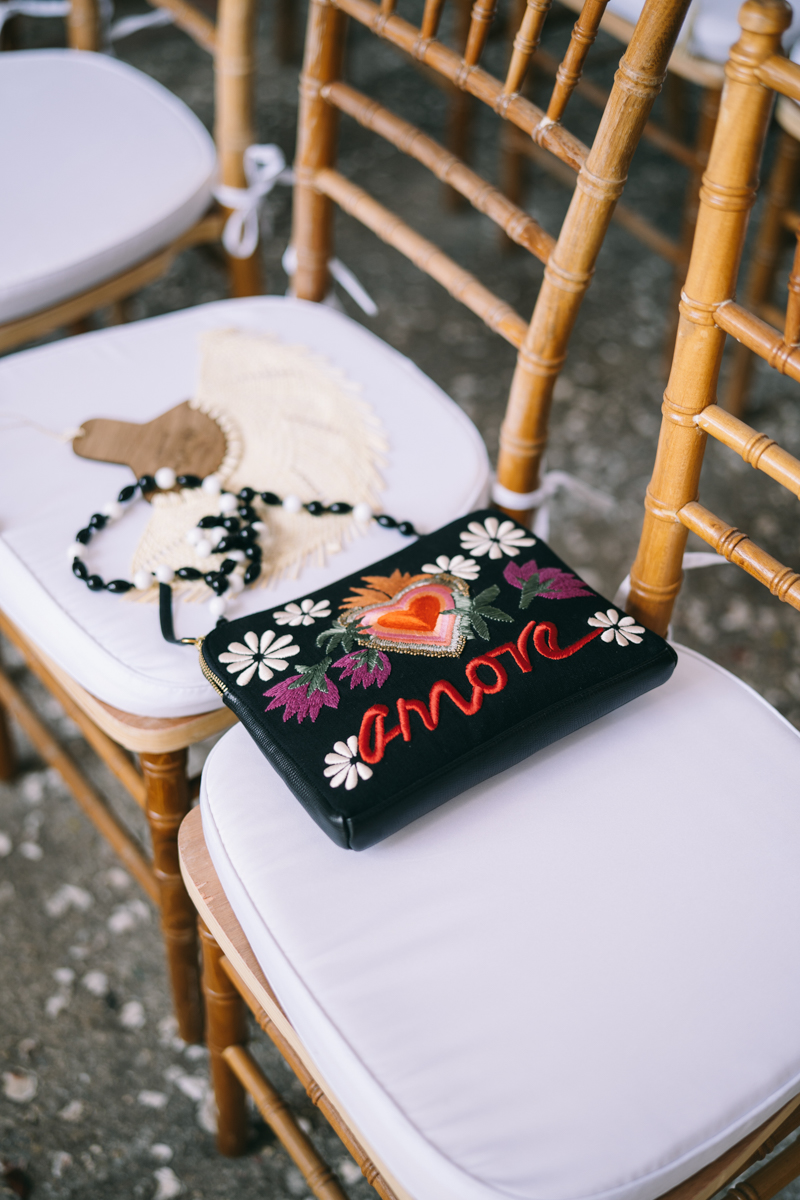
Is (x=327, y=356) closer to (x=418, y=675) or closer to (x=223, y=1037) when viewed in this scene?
(x=418, y=675)

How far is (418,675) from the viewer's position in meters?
0.70

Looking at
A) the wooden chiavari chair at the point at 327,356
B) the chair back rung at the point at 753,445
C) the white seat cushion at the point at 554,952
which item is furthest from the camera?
the wooden chiavari chair at the point at 327,356

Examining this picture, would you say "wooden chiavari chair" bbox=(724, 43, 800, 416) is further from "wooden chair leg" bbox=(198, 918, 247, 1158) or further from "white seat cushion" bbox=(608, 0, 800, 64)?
"wooden chair leg" bbox=(198, 918, 247, 1158)

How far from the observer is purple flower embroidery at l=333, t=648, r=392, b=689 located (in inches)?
27.4

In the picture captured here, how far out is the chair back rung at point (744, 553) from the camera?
0.70 m

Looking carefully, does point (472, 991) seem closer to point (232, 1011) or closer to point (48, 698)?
point (232, 1011)

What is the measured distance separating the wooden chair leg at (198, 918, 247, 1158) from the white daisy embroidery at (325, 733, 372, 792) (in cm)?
23

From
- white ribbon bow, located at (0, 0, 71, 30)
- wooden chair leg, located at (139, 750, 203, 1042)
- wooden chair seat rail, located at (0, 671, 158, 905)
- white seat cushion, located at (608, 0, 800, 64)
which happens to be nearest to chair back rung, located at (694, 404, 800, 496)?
wooden chair leg, located at (139, 750, 203, 1042)

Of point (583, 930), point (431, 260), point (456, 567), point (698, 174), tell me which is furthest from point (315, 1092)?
point (698, 174)

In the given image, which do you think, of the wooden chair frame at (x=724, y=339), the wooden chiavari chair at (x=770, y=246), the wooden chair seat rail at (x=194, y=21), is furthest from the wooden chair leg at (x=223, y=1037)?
the wooden chiavari chair at (x=770, y=246)

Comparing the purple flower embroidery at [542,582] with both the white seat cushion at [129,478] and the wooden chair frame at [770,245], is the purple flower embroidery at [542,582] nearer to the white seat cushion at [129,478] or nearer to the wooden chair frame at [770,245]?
the white seat cushion at [129,478]

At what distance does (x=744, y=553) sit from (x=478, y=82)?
1.60ft

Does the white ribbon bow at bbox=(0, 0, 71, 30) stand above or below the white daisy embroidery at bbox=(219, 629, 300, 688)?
above

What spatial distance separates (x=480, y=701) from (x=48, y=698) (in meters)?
0.94
